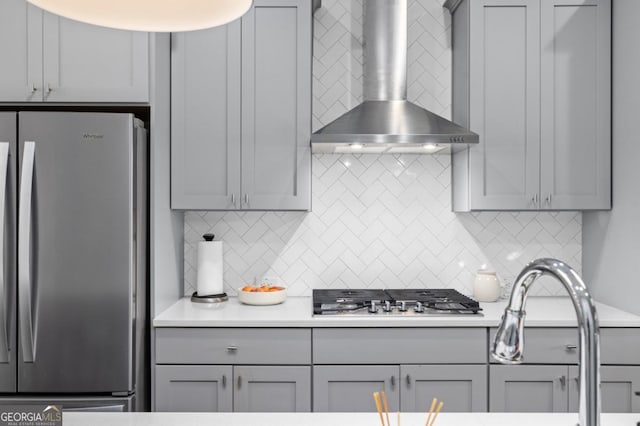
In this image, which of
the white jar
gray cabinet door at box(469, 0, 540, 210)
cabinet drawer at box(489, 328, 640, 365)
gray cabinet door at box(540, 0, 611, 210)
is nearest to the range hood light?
gray cabinet door at box(469, 0, 540, 210)

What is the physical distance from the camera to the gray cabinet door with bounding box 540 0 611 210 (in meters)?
2.80

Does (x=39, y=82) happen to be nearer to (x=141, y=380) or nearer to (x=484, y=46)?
(x=141, y=380)

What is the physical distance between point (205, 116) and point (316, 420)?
1.86m

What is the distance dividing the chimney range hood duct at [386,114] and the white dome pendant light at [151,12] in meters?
1.52

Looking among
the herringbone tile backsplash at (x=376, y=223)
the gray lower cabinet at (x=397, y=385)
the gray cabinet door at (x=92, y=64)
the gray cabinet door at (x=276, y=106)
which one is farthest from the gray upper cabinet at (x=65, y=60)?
the gray lower cabinet at (x=397, y=385)

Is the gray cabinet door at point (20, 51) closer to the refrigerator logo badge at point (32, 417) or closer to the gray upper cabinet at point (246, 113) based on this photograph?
the gray upper cabinet at point (246, 113)

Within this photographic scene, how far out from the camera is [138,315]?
7.90ft

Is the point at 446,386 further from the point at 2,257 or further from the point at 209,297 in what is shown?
the point at 2,257

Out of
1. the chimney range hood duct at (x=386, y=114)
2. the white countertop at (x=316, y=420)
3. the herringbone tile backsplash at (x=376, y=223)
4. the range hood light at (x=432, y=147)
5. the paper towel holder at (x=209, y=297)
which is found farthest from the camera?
the herringbone tile backsplash at (x=376, y=223)

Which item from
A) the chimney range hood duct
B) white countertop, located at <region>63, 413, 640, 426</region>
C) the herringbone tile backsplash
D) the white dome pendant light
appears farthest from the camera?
the herringbone tile backsplash

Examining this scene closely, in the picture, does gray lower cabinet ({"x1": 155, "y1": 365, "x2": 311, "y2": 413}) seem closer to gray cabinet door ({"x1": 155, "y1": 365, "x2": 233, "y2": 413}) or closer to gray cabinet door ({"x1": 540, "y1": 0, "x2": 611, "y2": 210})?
gray cabinet door ({"x1": 155, "y1": 365, "x2": 233, "y2": 413})

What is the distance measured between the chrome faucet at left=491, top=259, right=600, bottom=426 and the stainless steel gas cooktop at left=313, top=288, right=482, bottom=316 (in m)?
1.74

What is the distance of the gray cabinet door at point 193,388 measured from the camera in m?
2.49

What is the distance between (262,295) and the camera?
283 cm
